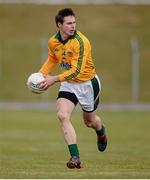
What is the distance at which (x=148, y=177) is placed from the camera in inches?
431

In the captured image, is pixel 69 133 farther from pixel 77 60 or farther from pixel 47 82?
pixel 77 60

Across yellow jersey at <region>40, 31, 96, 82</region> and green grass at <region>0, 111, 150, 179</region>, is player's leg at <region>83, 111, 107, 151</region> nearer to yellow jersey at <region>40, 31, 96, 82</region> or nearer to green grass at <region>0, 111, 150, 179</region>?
green grass at <region>0, 111, 150, 179</region>

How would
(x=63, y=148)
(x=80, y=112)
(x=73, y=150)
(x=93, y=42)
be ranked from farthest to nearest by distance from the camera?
1. (x=93, y=42)
2. (x=80, y=112)
3. (x=63, y=148)
4. (x=73, y=150)

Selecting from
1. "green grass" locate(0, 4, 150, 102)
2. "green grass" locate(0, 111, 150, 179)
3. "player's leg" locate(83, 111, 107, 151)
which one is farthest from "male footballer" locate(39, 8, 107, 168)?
"green grass" locate(0, 4, 150, 102)

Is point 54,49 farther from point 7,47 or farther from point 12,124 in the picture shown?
point 7,47

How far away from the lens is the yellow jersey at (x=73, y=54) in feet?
40.5

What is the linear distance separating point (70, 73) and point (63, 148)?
4865mm

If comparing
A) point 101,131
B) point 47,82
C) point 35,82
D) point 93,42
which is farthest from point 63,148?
point 93,42

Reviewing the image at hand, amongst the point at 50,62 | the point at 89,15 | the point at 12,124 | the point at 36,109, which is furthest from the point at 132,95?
the point at 50,62

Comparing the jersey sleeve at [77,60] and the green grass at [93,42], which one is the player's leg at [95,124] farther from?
the green grass at [93,42]

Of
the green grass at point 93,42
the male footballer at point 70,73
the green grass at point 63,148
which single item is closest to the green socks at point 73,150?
the male footballer at point 70,73

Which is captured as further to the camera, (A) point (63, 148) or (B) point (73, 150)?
(A) point (63, 148)

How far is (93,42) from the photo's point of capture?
39281 millimetres

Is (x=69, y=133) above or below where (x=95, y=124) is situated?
above
